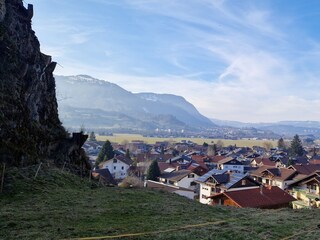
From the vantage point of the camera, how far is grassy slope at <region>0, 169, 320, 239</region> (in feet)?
26.4

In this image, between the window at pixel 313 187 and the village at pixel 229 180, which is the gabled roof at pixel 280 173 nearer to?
the village at pixel 229 180

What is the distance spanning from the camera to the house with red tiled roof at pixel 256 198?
2748 cm

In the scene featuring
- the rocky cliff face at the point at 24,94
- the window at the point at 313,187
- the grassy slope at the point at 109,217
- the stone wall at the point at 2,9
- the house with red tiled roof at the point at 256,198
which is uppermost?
the stone wall at the point at 2,9

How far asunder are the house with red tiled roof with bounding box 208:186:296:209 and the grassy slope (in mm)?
15054

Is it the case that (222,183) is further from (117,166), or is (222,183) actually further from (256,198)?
(117,166)

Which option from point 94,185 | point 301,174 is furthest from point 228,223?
point 301,174

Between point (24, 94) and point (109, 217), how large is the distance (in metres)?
11.1

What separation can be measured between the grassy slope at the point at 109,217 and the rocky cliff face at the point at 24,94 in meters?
2.88

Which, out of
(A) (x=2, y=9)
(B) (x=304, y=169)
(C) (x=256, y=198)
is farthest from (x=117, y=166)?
(A) (x=2, y=9)

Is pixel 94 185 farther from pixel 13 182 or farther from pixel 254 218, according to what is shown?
pixel 254 218

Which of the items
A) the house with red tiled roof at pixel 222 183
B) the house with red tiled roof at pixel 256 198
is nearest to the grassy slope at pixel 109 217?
the house with red tiled roof at pixel 256 198

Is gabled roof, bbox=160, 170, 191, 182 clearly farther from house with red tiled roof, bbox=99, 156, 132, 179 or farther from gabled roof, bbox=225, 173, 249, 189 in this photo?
gabled roof, bbox=225, 173, 249, 189

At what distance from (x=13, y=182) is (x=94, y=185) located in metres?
4.12

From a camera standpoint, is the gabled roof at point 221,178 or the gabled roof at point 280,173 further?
the gabled roof at point 280,173
